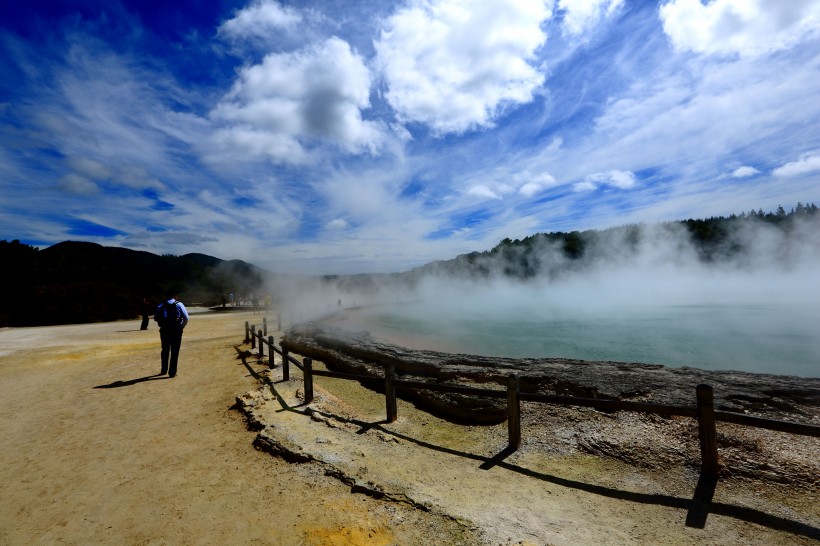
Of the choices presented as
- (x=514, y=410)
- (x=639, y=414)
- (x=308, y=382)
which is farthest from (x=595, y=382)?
(x=308, y=382)

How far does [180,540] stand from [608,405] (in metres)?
4.24

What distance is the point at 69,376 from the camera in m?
9.23

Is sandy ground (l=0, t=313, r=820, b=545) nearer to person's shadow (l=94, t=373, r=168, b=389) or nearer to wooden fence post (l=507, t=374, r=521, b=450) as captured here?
wooden fence post (l=507, t=374, r=521, b=450)

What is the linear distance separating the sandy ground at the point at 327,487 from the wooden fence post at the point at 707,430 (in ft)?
0.55

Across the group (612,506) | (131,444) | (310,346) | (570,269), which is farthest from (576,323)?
(570,269)

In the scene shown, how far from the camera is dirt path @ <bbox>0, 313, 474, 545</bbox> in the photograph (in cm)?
321

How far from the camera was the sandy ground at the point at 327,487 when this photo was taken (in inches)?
124

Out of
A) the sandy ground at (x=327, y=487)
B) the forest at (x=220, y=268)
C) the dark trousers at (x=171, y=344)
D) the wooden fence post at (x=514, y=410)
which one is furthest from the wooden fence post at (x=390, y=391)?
the forest at (x=220, y=268)

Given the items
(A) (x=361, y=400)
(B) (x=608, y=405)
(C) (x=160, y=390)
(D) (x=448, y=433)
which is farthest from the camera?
(A) (x=361, y=400)

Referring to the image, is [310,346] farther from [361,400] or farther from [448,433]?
[448,433]

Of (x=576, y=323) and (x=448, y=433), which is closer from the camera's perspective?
(x=448, y=433)

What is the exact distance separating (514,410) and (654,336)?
445 inches

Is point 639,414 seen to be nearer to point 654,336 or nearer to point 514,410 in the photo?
point 514,410

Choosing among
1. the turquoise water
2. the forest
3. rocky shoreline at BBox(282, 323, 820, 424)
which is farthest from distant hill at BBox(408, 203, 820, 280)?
rocky shoreline at BBox(282, 323, 820, 424)
